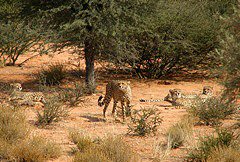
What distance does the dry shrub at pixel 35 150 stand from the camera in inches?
291

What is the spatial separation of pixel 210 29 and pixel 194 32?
2.97 ft

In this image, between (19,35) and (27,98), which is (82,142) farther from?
(19,35)

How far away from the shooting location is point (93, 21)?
14.5m

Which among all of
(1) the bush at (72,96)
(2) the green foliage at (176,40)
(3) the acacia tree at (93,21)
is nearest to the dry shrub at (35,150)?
(1) the bush at (72,96)

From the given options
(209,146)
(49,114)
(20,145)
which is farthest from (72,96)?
(209,146)

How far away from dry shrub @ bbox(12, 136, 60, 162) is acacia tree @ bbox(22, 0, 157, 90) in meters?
6.74

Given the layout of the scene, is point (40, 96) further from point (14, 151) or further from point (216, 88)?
point (216, 88)

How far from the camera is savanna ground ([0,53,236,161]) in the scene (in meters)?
8.54

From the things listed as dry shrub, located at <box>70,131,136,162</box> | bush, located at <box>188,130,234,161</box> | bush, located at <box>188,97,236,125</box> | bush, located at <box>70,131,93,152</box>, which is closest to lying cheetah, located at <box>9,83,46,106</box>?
bush, located at <box>70,131,93,152</box>

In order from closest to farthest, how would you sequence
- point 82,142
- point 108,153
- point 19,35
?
point 108,153 < point 82,142 < point 19,35

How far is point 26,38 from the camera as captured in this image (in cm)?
1523

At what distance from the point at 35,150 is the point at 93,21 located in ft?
25.5

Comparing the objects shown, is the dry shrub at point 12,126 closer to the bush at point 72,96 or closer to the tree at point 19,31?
the bush at point 72,96

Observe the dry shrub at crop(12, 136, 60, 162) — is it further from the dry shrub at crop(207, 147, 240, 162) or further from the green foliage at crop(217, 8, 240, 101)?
the green foliage at crop(217, 8, 240, 101)
